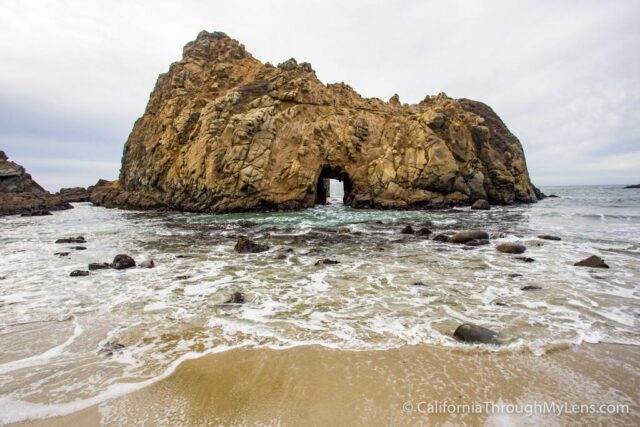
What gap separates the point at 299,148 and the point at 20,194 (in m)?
41.2

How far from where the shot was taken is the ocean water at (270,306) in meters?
5.36

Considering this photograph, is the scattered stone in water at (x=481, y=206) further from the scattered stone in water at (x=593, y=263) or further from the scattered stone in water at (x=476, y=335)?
the scattered stone in water at (x=476, y=335)

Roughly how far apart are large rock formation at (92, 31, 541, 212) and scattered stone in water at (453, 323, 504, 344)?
99.4 ft

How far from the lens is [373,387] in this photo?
15.1 ft

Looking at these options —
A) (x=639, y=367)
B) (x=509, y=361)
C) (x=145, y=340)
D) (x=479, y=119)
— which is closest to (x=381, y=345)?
(x=509, y=361)

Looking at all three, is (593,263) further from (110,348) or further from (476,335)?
(110,348)

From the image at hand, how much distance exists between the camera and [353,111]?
4269 centimetres

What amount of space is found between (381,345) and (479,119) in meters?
45.3

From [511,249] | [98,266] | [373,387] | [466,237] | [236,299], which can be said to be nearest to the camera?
[373,387]

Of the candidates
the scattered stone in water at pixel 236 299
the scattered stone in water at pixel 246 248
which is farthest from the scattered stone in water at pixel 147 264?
the scattered stone in water at pixel 236 299

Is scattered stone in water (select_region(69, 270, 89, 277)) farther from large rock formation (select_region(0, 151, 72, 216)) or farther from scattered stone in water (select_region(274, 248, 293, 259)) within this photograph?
large rock formation (select_region(0, 151, 72, 216))

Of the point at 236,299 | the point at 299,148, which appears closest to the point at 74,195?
the point at 299,148

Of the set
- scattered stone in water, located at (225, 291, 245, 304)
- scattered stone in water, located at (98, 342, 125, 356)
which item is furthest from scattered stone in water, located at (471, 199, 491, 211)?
scattered stone in water, located at (98, 342, 125, 356)

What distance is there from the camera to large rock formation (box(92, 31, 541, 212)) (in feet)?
118
